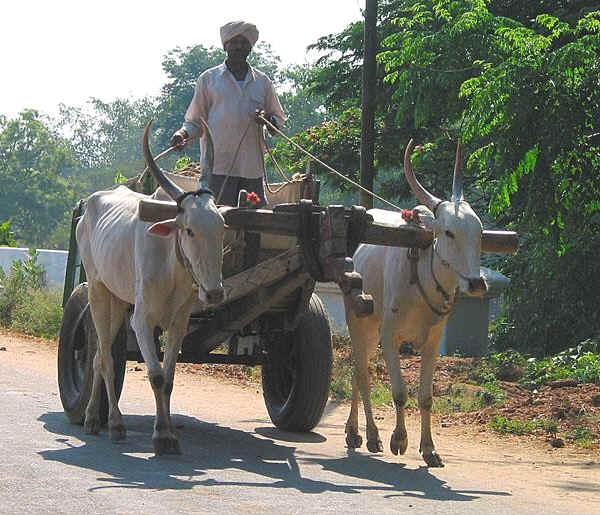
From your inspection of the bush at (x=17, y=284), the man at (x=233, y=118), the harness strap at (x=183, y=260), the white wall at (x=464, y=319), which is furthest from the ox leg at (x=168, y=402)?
the bush at (x=17, y=284)

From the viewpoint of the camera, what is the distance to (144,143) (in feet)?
24.5

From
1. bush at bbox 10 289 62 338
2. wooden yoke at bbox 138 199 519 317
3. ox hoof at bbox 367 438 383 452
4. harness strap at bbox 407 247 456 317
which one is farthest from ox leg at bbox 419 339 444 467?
bush at bbox 10 289 62 338

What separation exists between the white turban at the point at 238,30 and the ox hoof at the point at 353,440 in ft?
9.68

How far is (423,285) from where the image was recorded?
8062 millimetres

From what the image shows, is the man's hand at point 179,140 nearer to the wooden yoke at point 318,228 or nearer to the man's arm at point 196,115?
the man's arm at point 196,115

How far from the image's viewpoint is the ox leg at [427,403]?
793cm

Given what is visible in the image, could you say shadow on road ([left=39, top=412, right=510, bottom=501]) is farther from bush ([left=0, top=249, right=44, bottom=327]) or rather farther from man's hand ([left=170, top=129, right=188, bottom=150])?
bush ([left=0, top=249, right=44, bottom=327])

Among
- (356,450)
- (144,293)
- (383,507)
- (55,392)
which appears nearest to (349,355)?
(55,392)

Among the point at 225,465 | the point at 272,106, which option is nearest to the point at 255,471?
the point at 225,465

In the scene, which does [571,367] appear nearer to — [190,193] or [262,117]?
[262,117]

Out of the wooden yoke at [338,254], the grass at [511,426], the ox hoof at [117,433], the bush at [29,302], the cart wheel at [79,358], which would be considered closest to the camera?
the wooden yoke at [338,254]

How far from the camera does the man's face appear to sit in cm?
885

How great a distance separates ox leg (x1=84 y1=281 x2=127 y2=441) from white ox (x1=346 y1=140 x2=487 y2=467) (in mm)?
1655

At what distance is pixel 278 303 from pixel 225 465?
1.54 m
